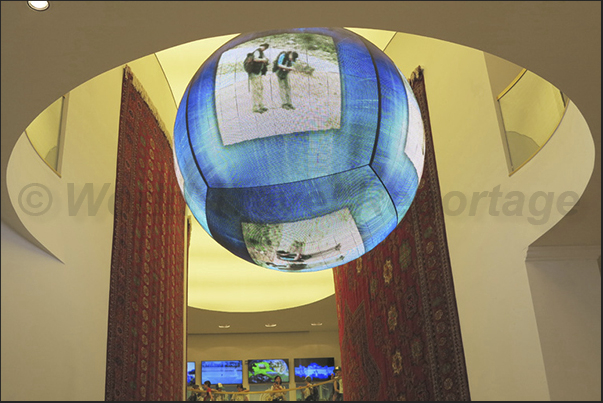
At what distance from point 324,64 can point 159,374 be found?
21.8 feet

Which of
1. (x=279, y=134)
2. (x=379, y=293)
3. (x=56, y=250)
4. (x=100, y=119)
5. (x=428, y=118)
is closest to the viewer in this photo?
(x=279, y=134)

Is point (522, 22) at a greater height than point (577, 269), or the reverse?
point (522, 22)

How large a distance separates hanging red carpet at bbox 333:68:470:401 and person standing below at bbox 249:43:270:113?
4.42 metres

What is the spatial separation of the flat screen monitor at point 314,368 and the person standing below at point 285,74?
16113 mm

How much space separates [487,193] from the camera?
6.43m

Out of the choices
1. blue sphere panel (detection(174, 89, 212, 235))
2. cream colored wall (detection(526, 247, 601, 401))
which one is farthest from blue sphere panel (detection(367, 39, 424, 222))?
cream colored wall (detection(526, 247, 601, 401))

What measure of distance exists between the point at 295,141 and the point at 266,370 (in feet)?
52.2

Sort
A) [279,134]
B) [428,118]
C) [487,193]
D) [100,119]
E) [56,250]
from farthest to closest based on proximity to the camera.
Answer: [428,118]
[100,119]
[487,193]
[56,250]
[279,134]

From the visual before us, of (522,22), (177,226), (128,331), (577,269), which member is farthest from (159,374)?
(522,22)

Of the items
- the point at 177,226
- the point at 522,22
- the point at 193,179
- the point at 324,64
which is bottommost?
the point at 193,179

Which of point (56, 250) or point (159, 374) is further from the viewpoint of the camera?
point (159, 374)

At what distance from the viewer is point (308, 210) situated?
127 inches

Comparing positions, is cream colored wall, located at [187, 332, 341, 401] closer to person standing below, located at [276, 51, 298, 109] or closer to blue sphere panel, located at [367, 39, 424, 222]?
blue sphere panel, located at [367, 39, 424, 222]

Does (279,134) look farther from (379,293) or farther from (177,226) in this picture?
(177,226)
